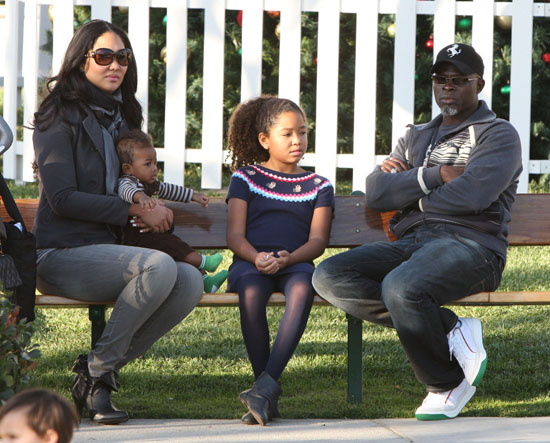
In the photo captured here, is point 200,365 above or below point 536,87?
below

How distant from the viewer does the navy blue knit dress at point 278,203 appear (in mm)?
4258

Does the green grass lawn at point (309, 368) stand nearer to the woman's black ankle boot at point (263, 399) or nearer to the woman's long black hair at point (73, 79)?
the woman's black ankle boot at point (263, 399)

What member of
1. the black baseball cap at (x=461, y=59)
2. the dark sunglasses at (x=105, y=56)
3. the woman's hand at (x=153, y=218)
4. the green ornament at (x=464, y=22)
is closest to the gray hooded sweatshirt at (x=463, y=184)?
the black baseball cap at (x=461, y=59)

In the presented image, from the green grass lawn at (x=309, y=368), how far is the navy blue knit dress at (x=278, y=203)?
2.05 ft

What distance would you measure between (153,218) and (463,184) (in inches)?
50.8

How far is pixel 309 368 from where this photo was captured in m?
4.82

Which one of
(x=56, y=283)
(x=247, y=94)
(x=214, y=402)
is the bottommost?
(x=214, y=402)

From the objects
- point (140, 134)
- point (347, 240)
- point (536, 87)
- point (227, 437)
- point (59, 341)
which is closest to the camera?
point (227, 437)

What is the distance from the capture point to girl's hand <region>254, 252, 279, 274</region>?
4018 mm

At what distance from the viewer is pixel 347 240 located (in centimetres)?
468

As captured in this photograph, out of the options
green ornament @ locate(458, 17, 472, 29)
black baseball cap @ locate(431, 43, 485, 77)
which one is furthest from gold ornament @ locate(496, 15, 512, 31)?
black baseball cap @ locate(431, 43, 485, 77)

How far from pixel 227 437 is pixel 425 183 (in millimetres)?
1389

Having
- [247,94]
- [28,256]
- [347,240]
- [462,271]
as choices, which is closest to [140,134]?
[28,256]

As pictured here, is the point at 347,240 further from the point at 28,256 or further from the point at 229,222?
the point at 28,256
